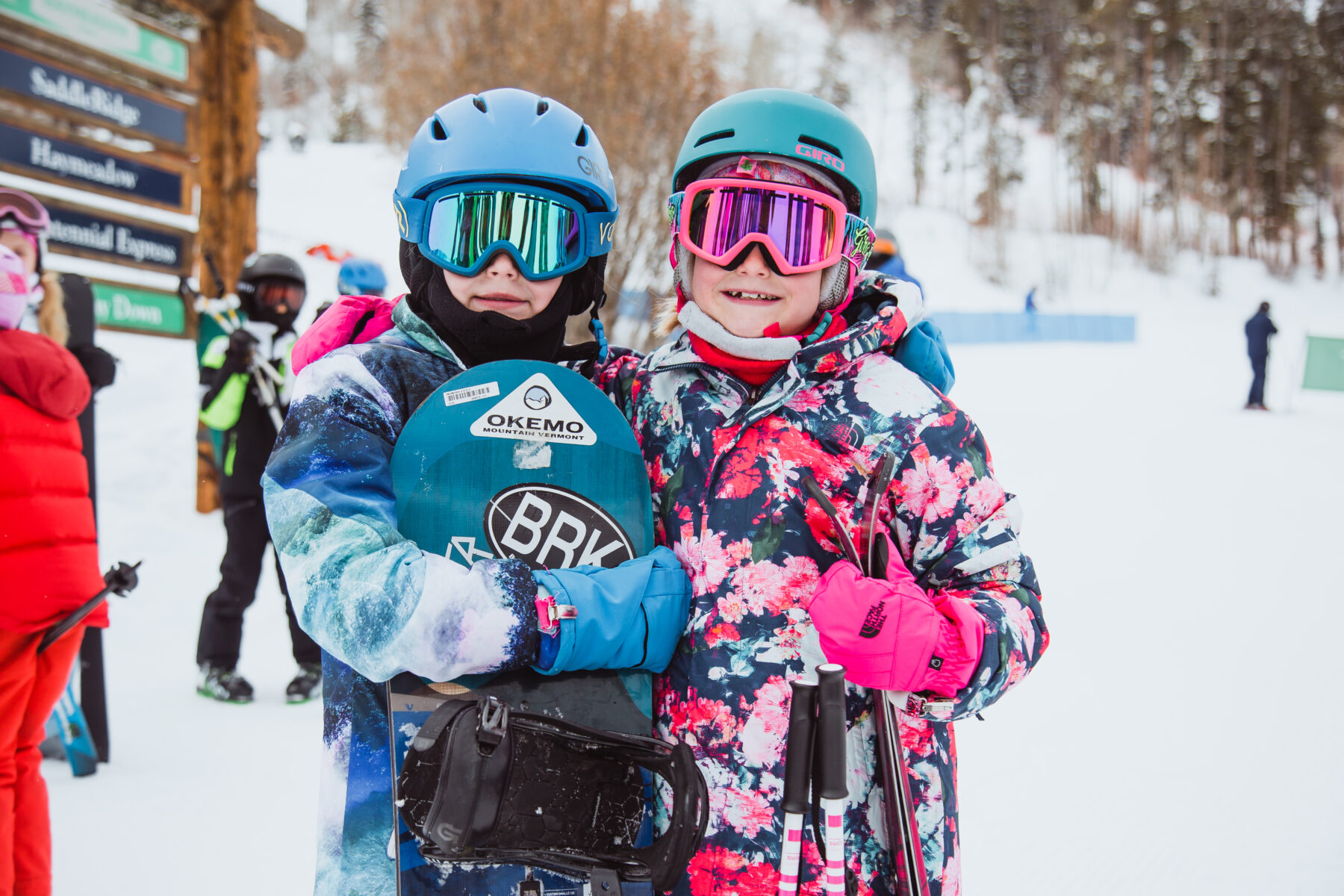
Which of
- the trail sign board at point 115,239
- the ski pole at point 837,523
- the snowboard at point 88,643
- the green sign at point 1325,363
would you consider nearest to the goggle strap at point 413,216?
the ski pole at point 837,523

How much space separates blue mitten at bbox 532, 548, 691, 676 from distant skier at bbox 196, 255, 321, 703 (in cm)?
335

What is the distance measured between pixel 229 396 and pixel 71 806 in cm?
224

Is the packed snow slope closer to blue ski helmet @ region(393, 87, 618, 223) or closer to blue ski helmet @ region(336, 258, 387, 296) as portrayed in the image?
blue ski helmet @ region(336, 258, 387, 296)

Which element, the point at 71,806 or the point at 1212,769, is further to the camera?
the point at 1212,769

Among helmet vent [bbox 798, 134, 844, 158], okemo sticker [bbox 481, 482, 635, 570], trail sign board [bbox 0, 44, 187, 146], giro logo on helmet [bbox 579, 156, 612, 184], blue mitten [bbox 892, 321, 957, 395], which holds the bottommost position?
okemo sticker [bbox 481, 482, 635, 570]

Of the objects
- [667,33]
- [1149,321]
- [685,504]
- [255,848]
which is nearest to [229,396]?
[255,848]

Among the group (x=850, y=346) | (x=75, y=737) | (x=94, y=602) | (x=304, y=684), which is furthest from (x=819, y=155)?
(x=304, y=684)

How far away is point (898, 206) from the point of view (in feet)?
163

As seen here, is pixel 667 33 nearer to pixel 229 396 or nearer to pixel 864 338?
pixel 229 396

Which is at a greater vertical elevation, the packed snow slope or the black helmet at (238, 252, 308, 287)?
the black helmet at (238, 252, 308, 287)

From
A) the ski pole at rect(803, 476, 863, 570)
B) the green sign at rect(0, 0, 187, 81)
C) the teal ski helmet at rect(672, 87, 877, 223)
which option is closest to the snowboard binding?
the ski pole at rect(803, 476, 863, 570)

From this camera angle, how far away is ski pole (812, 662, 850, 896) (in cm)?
137

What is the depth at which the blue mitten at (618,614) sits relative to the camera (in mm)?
1450

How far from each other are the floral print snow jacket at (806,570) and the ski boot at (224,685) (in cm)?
376
